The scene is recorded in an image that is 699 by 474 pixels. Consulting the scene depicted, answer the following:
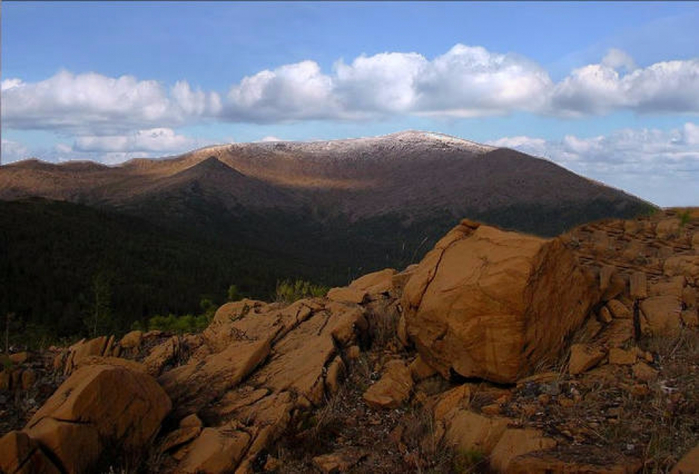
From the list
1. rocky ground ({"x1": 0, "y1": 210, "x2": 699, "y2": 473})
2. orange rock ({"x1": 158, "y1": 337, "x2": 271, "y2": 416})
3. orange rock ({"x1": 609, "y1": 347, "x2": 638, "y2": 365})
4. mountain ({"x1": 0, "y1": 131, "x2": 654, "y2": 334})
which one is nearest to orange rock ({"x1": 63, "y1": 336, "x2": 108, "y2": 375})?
rocky ground ({"x1": 0, "y1": 210, "x2": 699, "y2": 473})

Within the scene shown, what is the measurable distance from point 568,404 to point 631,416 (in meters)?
0.46

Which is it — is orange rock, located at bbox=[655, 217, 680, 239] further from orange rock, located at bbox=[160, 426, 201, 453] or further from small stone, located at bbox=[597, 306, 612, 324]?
orange rock, located at bbox=[160, 426, 201, 453]

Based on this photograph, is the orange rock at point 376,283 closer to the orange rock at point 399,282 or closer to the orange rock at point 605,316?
the orange rock at point 399,282

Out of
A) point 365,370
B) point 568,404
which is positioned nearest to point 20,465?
point 365,370

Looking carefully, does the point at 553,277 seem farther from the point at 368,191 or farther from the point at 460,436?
the point at 368,191

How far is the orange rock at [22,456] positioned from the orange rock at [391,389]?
8.58ft

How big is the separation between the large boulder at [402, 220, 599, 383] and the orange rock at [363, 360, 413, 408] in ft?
0.92

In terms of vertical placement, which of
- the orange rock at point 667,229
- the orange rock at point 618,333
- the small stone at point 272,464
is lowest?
the small stone at point 272,464

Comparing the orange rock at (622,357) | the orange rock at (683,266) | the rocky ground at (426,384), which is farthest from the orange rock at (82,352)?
A: the orange rock at (683,266)

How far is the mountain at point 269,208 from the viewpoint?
3669 cm

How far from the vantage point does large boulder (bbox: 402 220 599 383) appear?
208 inches

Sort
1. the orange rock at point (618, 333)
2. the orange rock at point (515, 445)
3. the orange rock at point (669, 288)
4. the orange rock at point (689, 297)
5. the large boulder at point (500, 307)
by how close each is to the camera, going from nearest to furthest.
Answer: the orange rock at point (515, 445) < the large boulder at point (500, 307) < the orange rock at point (618, 333) < the orange rock at point (689, 297) < the orange rock at point (669, 288)

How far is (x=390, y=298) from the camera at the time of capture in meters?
7.38

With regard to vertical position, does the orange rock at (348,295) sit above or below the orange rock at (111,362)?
above
